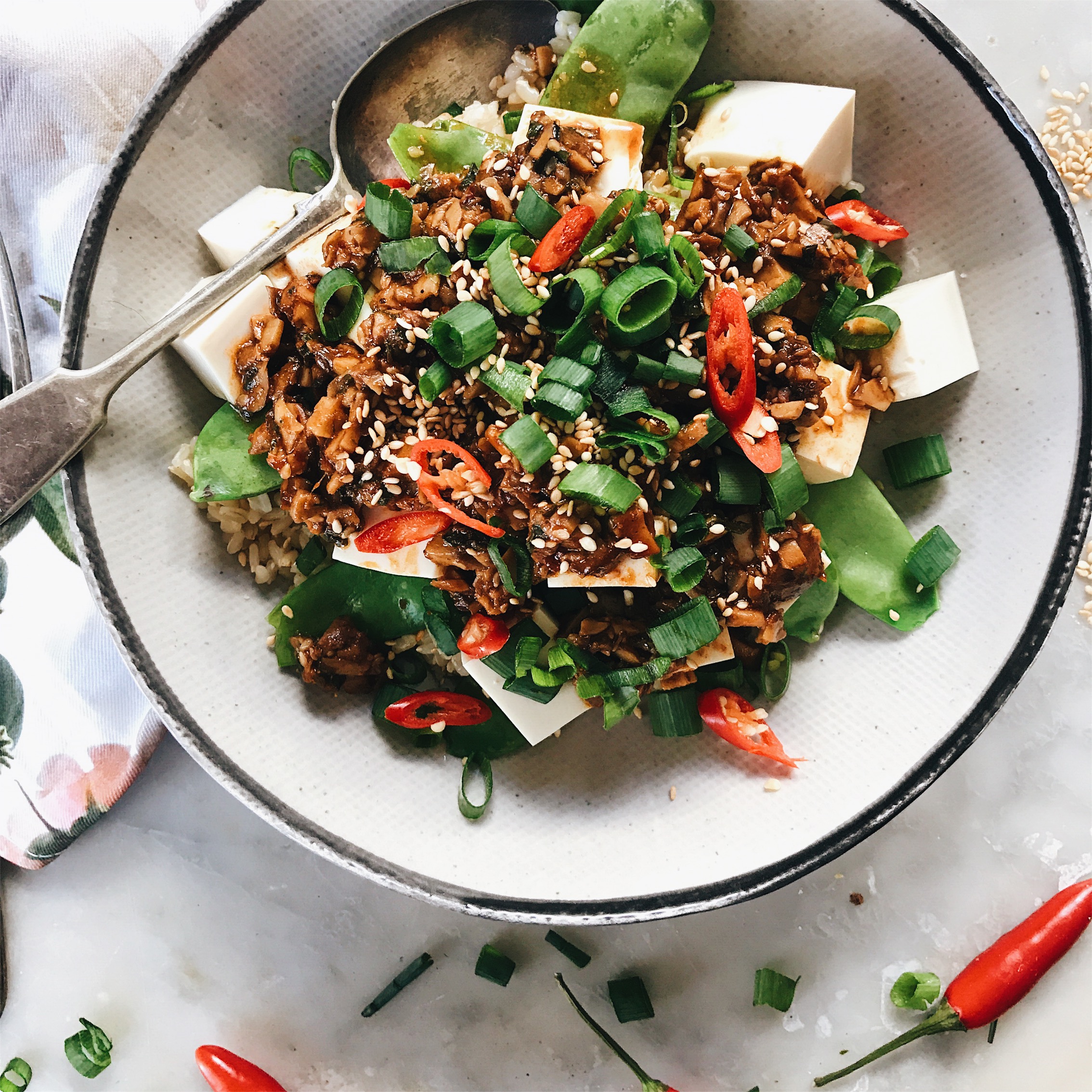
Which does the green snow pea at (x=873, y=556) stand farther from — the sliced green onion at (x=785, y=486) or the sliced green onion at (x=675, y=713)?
the sliced green onion at (x=675, y=713)

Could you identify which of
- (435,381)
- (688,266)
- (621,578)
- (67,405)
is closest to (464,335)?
(435,381)

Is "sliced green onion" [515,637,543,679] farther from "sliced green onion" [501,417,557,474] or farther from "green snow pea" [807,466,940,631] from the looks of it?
"green snow pea" [807,466,940,631]

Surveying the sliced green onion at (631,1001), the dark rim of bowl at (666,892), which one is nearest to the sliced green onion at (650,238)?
the dark rim of bowl at (666,892)

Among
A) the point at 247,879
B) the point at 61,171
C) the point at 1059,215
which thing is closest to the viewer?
the point at 1059,215

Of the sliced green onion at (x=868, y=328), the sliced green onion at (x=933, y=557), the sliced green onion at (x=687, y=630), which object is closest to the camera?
the sliced green onion at (x=687, y=630)

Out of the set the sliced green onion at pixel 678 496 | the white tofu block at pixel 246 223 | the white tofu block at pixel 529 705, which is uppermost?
the white tofu block at pixel 246 223

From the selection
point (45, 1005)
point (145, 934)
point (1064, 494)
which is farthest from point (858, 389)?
point (45, 1005)

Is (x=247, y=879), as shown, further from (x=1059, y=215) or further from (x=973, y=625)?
(x=1059, y=215)
